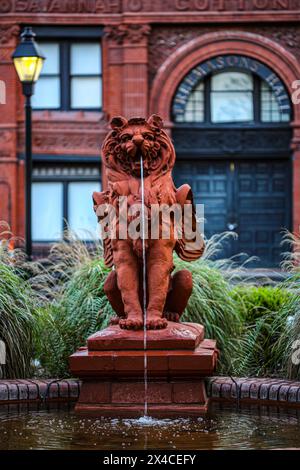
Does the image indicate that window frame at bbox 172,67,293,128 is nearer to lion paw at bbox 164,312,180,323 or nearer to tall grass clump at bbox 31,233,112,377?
tall grass clump at bbox 31,233,112,377

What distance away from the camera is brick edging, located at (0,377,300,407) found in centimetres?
864

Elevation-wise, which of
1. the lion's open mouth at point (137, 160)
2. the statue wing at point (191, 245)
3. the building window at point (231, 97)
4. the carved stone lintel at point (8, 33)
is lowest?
the statue wing at point (191, 245)

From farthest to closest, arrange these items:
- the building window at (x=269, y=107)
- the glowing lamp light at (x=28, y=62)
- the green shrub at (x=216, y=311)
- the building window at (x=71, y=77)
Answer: the building window at (x=71, y=77) → the building window at (x=269, y=107) → the glowing lamp light at (x=28, y=62) → the green shrub at (x=216, y=311)

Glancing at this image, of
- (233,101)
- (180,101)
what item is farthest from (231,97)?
(180,101)

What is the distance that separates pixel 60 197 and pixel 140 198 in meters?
24.2

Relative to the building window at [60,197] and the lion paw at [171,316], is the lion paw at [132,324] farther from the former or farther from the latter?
the building window at [60,197]

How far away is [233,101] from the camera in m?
32.9

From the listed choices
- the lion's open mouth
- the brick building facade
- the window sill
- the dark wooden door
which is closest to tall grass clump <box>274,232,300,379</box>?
the lion's open mouth

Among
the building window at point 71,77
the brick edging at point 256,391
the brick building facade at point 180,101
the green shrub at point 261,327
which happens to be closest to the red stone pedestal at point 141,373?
the brick edging at point 256,391

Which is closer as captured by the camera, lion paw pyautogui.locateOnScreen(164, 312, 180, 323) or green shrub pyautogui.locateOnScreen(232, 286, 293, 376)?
lion paw pyautogui.locateOnScreen(164, 312, 180, 323)

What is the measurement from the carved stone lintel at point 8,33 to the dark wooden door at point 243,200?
6.19 meters

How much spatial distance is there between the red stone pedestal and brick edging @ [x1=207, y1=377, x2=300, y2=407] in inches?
16.0

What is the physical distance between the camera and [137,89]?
3195cm

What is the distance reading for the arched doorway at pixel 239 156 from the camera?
3259cm
